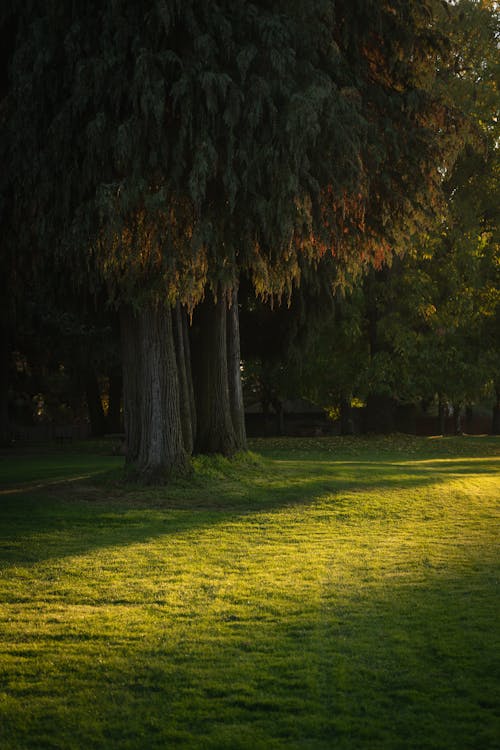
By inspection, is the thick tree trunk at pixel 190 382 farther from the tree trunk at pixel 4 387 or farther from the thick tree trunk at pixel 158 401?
the tree trunk at pixel 4 387

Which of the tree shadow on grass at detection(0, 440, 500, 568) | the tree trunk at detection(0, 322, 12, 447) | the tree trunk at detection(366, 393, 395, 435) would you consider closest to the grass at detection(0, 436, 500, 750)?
the tree shadow on grass at detection(0, 440, 500, 568)

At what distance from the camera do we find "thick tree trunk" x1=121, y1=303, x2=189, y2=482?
17.6 meters

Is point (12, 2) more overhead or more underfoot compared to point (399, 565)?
more overhead

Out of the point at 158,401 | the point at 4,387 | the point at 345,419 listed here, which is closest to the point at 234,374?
the point at 158,401

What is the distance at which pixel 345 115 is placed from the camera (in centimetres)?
1487

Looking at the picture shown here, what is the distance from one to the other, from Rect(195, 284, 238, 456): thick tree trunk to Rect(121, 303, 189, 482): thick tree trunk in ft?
12.2

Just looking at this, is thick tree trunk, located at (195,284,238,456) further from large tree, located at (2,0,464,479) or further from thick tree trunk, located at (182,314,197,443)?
large tree, located at (2,0,464,479)

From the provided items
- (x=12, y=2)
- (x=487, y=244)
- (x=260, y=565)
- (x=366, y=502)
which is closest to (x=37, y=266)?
(x=12, y=2)

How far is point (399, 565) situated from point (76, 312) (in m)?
14.5

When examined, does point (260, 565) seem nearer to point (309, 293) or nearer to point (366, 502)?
point (366, 502)

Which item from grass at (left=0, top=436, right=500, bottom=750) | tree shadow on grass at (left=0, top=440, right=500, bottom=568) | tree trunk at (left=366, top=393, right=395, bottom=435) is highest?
tree trunk at (left=366, top=393, right=395, bottom=435)

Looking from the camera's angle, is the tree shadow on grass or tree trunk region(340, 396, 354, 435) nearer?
the tree shadow on grass

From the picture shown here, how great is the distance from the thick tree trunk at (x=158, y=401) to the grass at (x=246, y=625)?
5.50 feet

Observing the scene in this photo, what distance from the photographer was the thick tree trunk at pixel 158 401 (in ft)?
57.7
